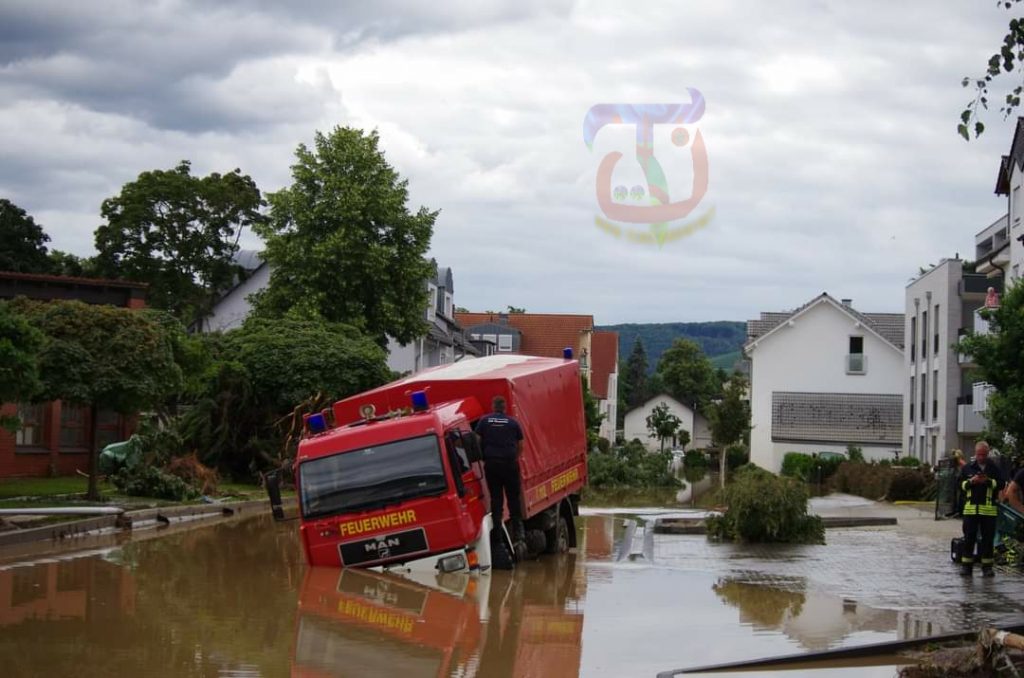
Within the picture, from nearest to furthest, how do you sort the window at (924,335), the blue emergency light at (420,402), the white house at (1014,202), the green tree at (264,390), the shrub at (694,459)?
1. the blue emergency light at (420,402)
2. the green tree at (264,390)
3. the white house at (1014,202)
4. the window at (924,335)
5. the shrub at (694,459)

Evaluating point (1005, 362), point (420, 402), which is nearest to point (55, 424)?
point (420, 402)

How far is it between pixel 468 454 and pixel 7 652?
683 centimetres

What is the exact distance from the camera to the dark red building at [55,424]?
3616 centimetres

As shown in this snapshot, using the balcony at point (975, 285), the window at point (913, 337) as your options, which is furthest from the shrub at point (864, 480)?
the window at point (913, 337)

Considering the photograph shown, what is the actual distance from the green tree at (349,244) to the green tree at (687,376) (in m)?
98.7

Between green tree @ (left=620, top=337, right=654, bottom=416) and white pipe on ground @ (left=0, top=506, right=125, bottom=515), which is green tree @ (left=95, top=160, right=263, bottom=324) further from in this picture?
green tree @ (left=620, top=337, right=654, bottom=416)

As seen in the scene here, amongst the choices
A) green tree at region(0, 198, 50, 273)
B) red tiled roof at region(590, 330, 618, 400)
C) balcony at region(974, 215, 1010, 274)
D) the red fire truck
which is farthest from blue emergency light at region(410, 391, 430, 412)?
red tiled roof at region(590, 330, 618, 400)

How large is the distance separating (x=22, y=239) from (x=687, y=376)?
9086cm

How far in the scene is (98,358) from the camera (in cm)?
2589

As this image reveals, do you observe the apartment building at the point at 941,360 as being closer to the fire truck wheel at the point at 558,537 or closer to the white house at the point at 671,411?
the fire truck wheel at the point at 558,537

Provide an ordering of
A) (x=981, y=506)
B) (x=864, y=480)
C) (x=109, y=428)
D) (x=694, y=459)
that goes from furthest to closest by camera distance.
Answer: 1. (x=694, y=459)
2. (x=864, y=480)
3. (x=109, y=428)
4. (x=981, y=506)

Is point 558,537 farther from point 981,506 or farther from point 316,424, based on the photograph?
point 981,506

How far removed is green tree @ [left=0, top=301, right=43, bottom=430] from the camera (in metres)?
20.2

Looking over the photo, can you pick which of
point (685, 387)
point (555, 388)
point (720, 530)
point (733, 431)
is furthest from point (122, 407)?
point (685, 387)
